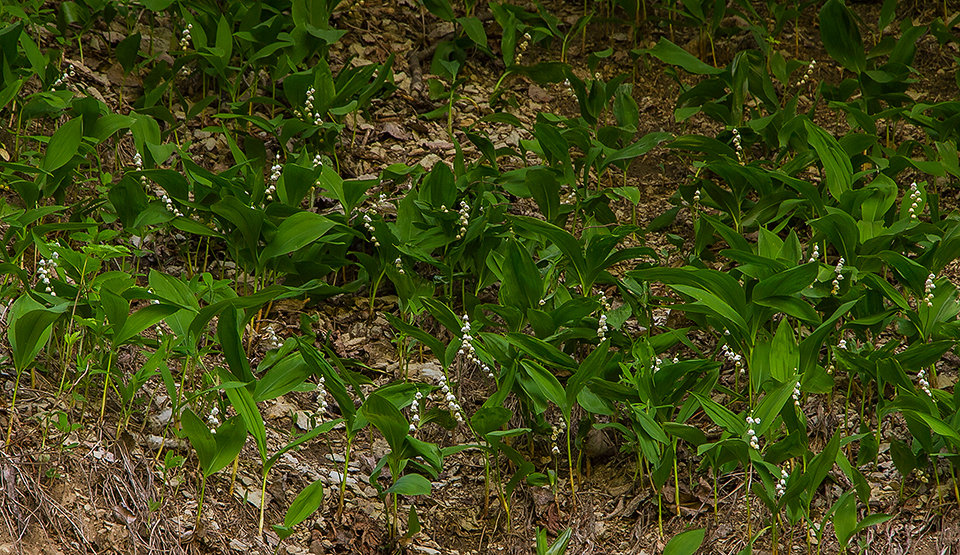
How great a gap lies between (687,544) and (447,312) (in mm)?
932

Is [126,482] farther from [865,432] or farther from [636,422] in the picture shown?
[865,432]

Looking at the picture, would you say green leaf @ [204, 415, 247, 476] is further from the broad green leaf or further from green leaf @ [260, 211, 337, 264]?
green leaf @ [260, 211, 337, 264]

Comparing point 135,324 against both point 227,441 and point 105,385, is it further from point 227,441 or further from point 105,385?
point 227,441

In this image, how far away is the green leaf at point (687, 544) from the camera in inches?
93.7

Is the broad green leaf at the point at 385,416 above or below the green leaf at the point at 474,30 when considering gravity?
below

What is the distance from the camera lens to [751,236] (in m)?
3.72

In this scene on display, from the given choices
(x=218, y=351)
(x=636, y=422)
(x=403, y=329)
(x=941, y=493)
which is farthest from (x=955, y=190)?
(x=218, y=351)

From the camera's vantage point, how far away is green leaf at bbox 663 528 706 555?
7.80 feet

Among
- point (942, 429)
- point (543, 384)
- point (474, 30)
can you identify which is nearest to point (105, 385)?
point (543, 384)

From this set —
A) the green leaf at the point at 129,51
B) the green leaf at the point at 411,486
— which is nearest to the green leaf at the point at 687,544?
the green leaf at the point at 411,486

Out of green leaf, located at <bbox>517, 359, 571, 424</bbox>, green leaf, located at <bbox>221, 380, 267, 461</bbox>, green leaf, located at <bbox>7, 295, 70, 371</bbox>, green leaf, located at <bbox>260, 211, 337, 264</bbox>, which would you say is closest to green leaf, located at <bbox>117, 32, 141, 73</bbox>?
green leaf, located at <bbox>260, 211, 337, 264</bbox>

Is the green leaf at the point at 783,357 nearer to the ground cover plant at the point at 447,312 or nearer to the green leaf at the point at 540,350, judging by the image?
the ground cover plant at the point at 447,312

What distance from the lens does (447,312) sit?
2686mm

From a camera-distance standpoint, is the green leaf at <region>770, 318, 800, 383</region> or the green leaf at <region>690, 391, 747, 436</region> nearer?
the green leaf at <region>690, 391, 747, 436</region>
